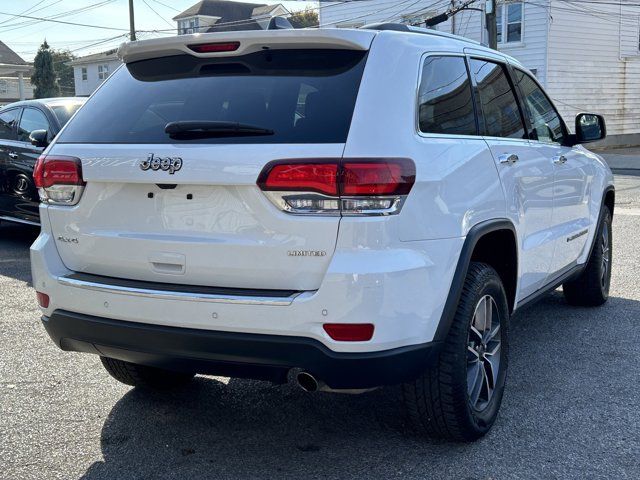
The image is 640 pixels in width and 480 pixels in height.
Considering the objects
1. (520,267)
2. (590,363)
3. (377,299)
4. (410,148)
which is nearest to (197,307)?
(377,299)

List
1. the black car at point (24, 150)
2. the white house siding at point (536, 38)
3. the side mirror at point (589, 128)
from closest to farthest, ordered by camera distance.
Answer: the side mirror at point (589, 128) → the black car at point (24, 150) → the white house siding at point (536, 38)

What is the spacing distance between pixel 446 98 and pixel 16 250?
271 inches

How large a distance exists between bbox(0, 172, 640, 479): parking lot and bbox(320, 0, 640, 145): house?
22141mm

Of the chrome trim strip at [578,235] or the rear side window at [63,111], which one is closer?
the chrome trim strip at [578,235]

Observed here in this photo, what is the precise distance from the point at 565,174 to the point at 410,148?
2237mm

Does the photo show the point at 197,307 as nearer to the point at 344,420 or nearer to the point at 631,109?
the point at 344,420

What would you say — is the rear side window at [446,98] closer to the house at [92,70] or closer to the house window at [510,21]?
the house window at [510,21]

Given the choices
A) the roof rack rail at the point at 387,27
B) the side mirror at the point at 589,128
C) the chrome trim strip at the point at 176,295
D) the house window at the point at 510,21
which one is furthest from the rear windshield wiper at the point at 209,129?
the house window at the point at 510,21

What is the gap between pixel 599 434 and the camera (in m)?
3.73

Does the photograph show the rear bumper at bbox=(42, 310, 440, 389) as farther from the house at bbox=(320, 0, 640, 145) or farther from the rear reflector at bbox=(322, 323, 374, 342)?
the house at bbox=(320, 0, 640, 145)

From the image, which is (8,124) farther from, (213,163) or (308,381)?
(308,381)

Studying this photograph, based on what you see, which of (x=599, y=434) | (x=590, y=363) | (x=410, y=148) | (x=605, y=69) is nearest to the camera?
(x=410, y=148)

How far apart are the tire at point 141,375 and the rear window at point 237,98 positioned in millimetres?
1258

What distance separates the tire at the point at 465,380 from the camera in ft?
11.0
